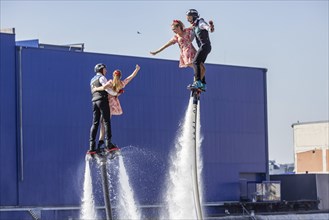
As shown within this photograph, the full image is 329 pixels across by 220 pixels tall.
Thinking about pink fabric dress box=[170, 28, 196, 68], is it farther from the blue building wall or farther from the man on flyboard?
the blue building wall

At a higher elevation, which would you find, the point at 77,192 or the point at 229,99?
the point at 229,99

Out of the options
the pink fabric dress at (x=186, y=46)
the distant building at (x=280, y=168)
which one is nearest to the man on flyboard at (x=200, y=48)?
the pink fabric dress at (x=186, y=46)

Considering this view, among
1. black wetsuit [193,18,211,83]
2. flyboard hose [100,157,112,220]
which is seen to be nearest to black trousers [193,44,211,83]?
black wetsuit [193,18,211,83]

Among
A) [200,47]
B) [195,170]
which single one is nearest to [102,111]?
[200,47]

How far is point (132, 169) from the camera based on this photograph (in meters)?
68.2

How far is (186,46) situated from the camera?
2433cm

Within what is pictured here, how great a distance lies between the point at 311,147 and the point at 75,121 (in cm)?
5914

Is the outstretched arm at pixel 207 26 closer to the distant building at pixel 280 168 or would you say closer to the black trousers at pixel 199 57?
the black trousers at pixel 199 57

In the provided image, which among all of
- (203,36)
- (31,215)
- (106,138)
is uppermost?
(203,36)

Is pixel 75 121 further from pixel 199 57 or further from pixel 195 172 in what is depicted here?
pixel 195 172

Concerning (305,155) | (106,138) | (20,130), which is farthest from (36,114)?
(305,155)

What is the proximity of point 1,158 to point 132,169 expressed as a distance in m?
8.86

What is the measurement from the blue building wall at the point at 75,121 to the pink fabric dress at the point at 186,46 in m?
40.5

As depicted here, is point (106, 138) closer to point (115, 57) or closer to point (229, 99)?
point (115, 57)
